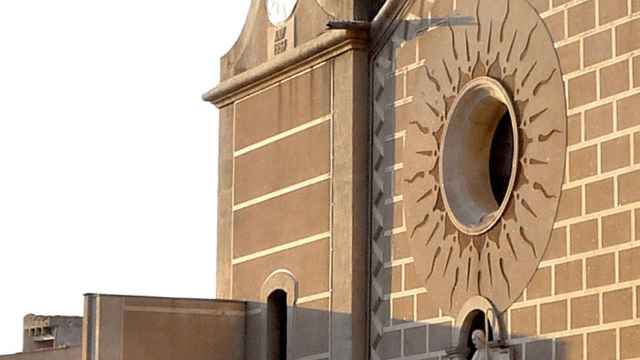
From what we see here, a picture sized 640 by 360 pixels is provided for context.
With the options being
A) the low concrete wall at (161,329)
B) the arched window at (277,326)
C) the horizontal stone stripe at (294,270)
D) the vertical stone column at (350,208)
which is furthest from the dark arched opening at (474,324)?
the low concrete wall at (161,329)

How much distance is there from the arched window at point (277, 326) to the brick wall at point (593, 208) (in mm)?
5721

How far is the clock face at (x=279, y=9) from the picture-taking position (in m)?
29.8

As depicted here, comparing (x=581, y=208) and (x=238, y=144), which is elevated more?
(x=238, y=144)

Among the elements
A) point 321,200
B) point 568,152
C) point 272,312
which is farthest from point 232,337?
point 568,152

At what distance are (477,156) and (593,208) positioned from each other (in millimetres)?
2723

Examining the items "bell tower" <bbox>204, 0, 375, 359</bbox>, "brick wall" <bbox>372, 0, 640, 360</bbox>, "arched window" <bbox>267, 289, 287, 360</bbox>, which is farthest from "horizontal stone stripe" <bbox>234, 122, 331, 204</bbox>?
"brick wall" <bbox>372, 0, 640, 360</bbox>

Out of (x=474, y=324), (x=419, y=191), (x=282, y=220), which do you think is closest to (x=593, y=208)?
(x=474, y=324)

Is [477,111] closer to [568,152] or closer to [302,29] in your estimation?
[568,152]

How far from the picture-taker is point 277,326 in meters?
29.5

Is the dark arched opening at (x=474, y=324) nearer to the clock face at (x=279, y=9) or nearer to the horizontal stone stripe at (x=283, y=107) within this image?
the horizontal stone stripe at (x=283, y=107)

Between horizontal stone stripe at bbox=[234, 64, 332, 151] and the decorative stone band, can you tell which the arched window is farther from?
the decorative stone band

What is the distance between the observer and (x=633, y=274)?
2241cm

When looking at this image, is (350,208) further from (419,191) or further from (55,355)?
(55,355)

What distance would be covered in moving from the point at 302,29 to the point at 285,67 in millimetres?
535
